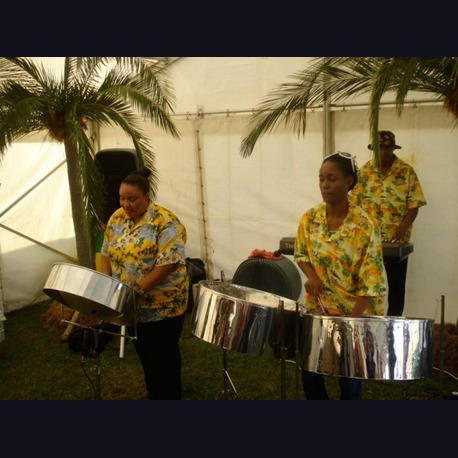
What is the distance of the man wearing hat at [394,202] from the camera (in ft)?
10.7

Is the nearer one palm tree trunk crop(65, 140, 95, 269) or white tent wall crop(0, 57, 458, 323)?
white tent wall crop(0, 57, 458, 323)

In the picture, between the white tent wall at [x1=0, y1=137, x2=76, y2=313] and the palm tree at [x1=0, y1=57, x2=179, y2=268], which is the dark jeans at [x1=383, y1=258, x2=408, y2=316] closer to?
the palm tree at [x1=0, y1=57, x2=179, y2=268]

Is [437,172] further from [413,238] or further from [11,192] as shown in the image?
[11,192]

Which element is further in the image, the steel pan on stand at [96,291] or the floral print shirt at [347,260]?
the steel pan on stand at [96,291]

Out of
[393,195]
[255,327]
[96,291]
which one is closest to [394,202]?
[393,195]

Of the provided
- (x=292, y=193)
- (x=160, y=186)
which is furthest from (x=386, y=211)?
(x=160, y=186)

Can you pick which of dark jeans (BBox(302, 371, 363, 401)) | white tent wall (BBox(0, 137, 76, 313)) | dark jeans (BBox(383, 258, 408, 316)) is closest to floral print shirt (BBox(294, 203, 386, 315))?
dark jeans (BBox(302, 371, 363, 401))

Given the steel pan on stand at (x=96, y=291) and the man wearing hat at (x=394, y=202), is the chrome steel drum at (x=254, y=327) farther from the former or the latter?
the man wearing hat at (x=394, y=202)

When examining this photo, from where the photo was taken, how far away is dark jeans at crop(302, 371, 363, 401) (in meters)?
2.05

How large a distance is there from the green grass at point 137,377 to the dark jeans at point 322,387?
1.96 feet

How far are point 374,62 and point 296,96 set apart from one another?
52 centimetres

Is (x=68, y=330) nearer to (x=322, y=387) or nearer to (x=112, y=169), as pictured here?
(x=112, y=169)

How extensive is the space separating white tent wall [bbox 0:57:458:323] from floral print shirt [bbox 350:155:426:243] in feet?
1.49

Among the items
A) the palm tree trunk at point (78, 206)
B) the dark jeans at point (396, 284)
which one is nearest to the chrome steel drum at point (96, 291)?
the dark jeans at point (396, 284)
